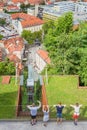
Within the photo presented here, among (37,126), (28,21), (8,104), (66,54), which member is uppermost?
(37,126)

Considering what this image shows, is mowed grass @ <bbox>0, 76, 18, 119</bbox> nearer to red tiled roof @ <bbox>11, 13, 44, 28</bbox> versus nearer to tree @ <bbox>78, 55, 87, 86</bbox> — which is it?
tree @ <bbox>78, 55, 87, 86</bbox>

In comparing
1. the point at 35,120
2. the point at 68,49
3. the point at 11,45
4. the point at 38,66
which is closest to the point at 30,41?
the point at 11,45

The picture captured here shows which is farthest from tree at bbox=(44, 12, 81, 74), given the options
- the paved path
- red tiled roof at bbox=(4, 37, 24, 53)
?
red tiled roof at bbox=(4, 37, 24, 53)

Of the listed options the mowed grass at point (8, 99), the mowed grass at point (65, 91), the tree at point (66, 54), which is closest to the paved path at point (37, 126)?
the mowed grass at point (8, 99)

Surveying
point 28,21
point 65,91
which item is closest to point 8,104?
point 65,91

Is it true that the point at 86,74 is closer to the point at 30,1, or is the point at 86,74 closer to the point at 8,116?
the point at 8,116

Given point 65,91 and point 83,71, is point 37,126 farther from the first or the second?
point 83,71

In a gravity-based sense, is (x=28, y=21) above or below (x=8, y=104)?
below
